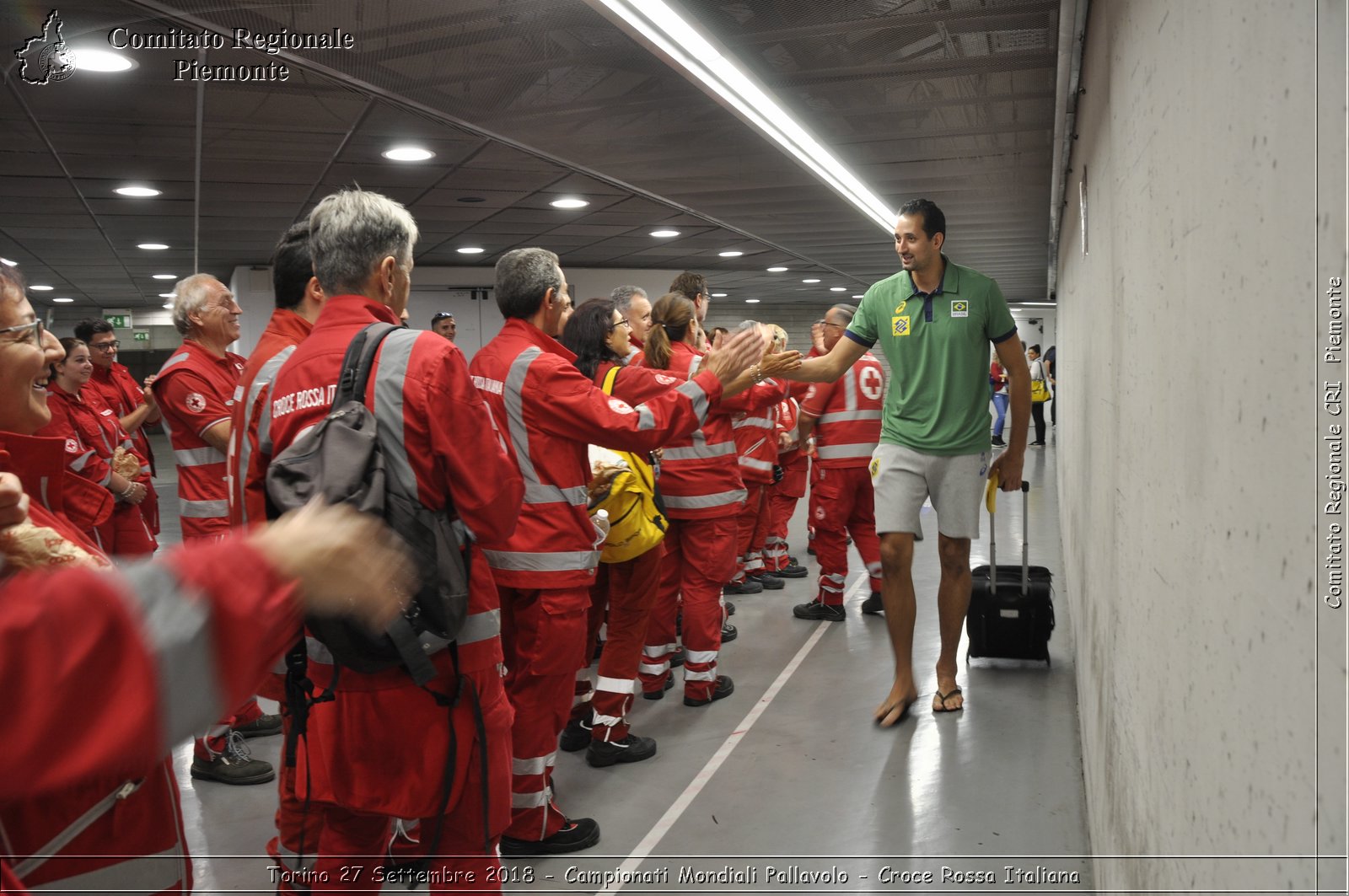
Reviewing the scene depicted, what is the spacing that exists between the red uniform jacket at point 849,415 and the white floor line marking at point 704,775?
3.82ft

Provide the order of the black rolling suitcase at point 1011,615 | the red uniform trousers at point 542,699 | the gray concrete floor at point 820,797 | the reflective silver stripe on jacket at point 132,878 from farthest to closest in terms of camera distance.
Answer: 1. the black rolling suitcase at point 1011,615
2. the red uniform trousers at point 542,699
3. the gray concrete floor at point 820,797
4. the reflective silver stripe on jacket at point 132,878

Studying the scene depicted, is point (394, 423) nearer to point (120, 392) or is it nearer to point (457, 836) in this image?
point (457, 836)

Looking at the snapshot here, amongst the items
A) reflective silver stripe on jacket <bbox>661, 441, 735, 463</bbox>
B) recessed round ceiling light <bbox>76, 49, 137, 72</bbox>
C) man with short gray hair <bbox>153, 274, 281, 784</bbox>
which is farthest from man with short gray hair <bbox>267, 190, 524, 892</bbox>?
recessed round ceiling light <bbox>76, 49, 137, 72</bbox>

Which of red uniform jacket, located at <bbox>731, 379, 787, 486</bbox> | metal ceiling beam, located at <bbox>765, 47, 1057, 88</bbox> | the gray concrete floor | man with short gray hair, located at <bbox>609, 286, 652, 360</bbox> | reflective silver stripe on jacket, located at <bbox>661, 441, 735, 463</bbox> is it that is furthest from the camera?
red uniform jacket, located at <bbox>731, 379, 787, 486</bbox>

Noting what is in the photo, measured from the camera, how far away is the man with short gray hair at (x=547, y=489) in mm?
3146

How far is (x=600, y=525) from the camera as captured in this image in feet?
11.7

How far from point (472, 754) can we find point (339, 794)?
295mm

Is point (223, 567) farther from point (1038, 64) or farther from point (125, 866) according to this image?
point (1038, 64)

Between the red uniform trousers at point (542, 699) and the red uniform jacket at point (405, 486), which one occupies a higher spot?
the red uniform jacket at point (405, 486)

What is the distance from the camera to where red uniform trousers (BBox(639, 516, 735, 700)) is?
4.64 m

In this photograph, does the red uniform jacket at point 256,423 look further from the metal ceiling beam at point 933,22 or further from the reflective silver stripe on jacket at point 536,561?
the metal ceiling beam at point 933,22

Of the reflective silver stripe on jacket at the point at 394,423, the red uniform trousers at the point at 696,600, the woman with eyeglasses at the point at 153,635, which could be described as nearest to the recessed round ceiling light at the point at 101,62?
the red uniform trousers at the point at 696,600

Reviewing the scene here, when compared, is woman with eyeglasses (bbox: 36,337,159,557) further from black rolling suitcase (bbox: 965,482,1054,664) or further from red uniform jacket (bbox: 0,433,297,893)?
black rolling suitcase (bbox: 965,482,1054,664)

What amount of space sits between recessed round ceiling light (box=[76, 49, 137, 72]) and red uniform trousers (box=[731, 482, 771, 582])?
4.22 metres
